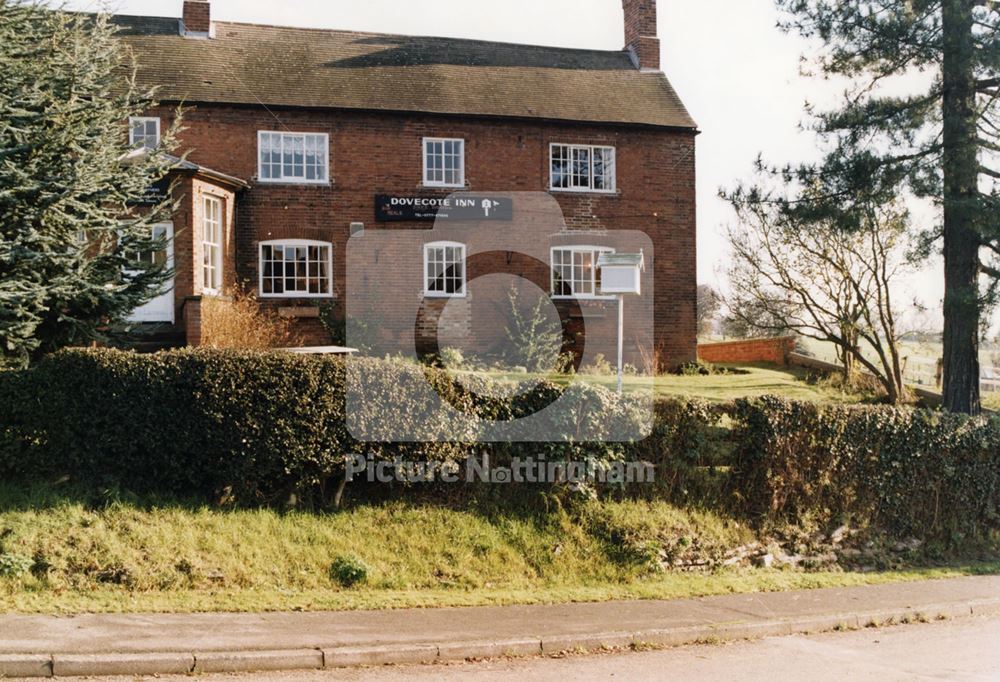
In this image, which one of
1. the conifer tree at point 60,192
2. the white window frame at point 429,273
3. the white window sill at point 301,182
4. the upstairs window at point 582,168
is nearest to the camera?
the conifer tree at point 60,192

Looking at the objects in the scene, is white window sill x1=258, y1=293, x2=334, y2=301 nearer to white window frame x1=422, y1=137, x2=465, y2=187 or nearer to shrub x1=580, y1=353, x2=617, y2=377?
white window frame x1=422, y1=137, x2=465, y2=187

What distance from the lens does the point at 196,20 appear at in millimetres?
25250

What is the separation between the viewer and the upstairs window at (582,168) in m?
25.4

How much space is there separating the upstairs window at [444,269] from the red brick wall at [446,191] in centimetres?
74

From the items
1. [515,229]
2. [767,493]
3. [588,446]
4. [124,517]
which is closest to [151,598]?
[124,517]

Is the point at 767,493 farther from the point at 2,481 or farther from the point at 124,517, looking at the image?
the point at 2,481

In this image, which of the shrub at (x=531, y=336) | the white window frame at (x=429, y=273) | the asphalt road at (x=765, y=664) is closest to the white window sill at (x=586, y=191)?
the shrub at (x=531, y=336)

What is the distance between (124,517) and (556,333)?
1502 cm

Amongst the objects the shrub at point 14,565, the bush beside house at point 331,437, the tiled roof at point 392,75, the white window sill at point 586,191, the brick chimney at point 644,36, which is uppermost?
the brick chimney at point 644,36

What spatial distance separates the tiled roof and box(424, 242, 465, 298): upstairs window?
3.64 metres

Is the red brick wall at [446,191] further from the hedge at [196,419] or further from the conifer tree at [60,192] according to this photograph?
the hedge at [196,419]

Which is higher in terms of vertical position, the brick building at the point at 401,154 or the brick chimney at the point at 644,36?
the brick chimney at the point at 644,36

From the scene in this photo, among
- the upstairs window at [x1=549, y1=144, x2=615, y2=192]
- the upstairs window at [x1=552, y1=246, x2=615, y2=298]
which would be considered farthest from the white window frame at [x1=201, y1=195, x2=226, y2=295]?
the upstairs window at [x1=549, y1=144, x2=615, y2=192]

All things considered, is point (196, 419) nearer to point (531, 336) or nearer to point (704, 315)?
point (531, 336)
